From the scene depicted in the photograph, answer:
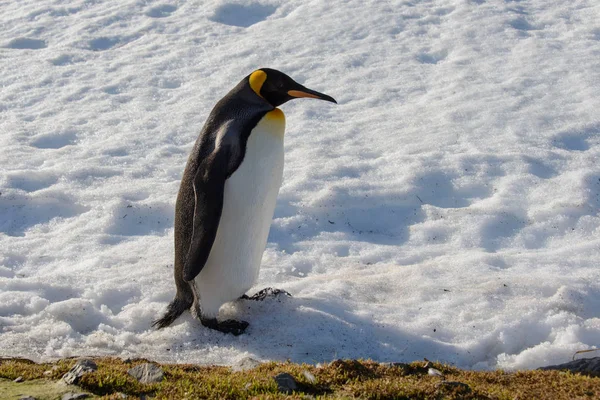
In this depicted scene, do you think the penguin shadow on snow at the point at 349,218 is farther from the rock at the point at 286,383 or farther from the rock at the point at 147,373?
the rock at the point at 286,383

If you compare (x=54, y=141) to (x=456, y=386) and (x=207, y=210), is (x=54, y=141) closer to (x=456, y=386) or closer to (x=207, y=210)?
(x=207, y=210)

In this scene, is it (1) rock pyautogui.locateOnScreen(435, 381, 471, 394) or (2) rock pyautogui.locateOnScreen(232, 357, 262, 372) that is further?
(2) rock pyautogui.locateOnScreen(232, 357, 262, 372)

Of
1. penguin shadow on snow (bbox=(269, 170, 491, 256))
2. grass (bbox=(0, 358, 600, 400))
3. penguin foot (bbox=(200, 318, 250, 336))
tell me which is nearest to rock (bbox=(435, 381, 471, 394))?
grass (bbox=(0, 358, 600, 400))

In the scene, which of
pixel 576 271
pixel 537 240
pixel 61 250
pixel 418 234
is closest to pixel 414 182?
pixel 418 234

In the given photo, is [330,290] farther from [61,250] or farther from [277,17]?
[277,17]

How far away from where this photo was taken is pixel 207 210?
429 cm

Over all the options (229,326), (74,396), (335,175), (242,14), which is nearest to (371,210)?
(335,175)

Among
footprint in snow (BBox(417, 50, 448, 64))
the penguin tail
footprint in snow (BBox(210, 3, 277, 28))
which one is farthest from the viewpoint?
footprint in snow (BBox(210, 3, 277, 28))

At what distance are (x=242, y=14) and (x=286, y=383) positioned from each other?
31.6 ft

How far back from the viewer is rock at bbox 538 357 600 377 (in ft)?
11.5

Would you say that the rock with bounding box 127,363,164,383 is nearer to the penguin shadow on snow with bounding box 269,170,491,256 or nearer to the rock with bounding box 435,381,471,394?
the rock with bounding box 435,381,471,394

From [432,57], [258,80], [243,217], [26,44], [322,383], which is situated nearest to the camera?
[322,383]

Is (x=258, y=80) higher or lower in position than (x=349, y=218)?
higher

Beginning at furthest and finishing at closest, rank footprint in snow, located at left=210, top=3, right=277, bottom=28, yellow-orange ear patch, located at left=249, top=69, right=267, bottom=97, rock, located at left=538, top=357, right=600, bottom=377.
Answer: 1. footprint in snow, located at left=210, top=3, right=277, bottom=28
2. yellow-orange ear patch, located at left=249, top=69, right=267, bottom=97
3. rock, located at left=538, top=357, right=600, bottom=377
